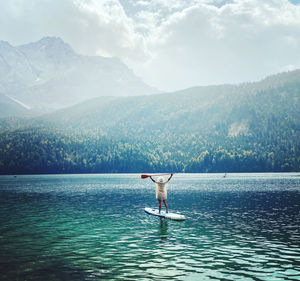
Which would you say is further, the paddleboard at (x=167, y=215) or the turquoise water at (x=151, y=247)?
the paddleboard at (x=167, y=215)

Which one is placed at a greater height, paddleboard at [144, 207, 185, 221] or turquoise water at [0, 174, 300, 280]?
paddleboard at [144, 207, 185, 221]

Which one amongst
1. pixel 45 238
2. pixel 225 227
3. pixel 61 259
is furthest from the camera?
pixel 225 227

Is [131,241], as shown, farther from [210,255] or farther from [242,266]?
[242,266]

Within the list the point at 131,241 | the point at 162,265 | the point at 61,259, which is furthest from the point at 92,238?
the point at 162,265

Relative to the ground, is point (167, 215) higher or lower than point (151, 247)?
higher

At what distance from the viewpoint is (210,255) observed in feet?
91.3

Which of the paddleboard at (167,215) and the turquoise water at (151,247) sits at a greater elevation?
the paddleboard at (167,215)

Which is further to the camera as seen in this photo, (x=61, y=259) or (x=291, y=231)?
(x=291, y=231)

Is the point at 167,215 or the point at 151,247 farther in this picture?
the point at 167,215

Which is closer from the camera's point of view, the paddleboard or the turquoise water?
the turquoise water

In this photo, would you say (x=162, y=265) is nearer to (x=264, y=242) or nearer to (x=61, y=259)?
(x=61, y=259)

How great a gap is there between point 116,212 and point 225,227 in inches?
856

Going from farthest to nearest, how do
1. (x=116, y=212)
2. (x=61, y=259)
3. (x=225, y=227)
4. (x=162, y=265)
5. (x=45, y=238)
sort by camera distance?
(x=116, y=212)
(x=225, y=227)
(x=45, y=238)
(x=61, y=259)
(x=162, y=265)

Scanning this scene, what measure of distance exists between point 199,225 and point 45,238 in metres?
18.2
